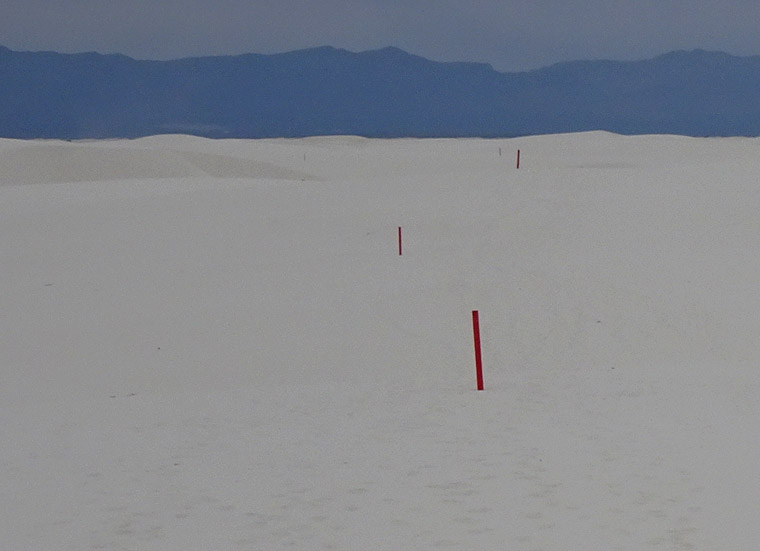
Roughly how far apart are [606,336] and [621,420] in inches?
214

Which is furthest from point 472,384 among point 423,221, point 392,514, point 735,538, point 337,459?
point 423,221

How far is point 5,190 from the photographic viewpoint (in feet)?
92.5

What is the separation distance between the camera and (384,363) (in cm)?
1230

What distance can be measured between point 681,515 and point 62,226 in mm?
18398

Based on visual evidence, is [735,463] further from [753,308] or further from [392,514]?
[753,308]

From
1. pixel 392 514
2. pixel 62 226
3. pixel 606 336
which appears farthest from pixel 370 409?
pixel 62 226

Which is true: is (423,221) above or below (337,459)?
above

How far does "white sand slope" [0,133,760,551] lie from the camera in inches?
239

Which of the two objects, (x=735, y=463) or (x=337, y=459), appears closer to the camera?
(x=735, y=463)

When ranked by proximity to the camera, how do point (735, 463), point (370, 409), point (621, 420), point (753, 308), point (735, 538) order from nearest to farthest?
point (735, 538)
point (735, 463)
point (621, 420)
point (370, 409)
point (753, 308)

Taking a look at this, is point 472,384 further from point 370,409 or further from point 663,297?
point 663,297

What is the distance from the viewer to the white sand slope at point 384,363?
6082 mm

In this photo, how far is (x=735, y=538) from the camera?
545cm

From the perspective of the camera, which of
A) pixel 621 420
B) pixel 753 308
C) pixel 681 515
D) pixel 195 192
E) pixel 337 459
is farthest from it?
pixel 195 192
